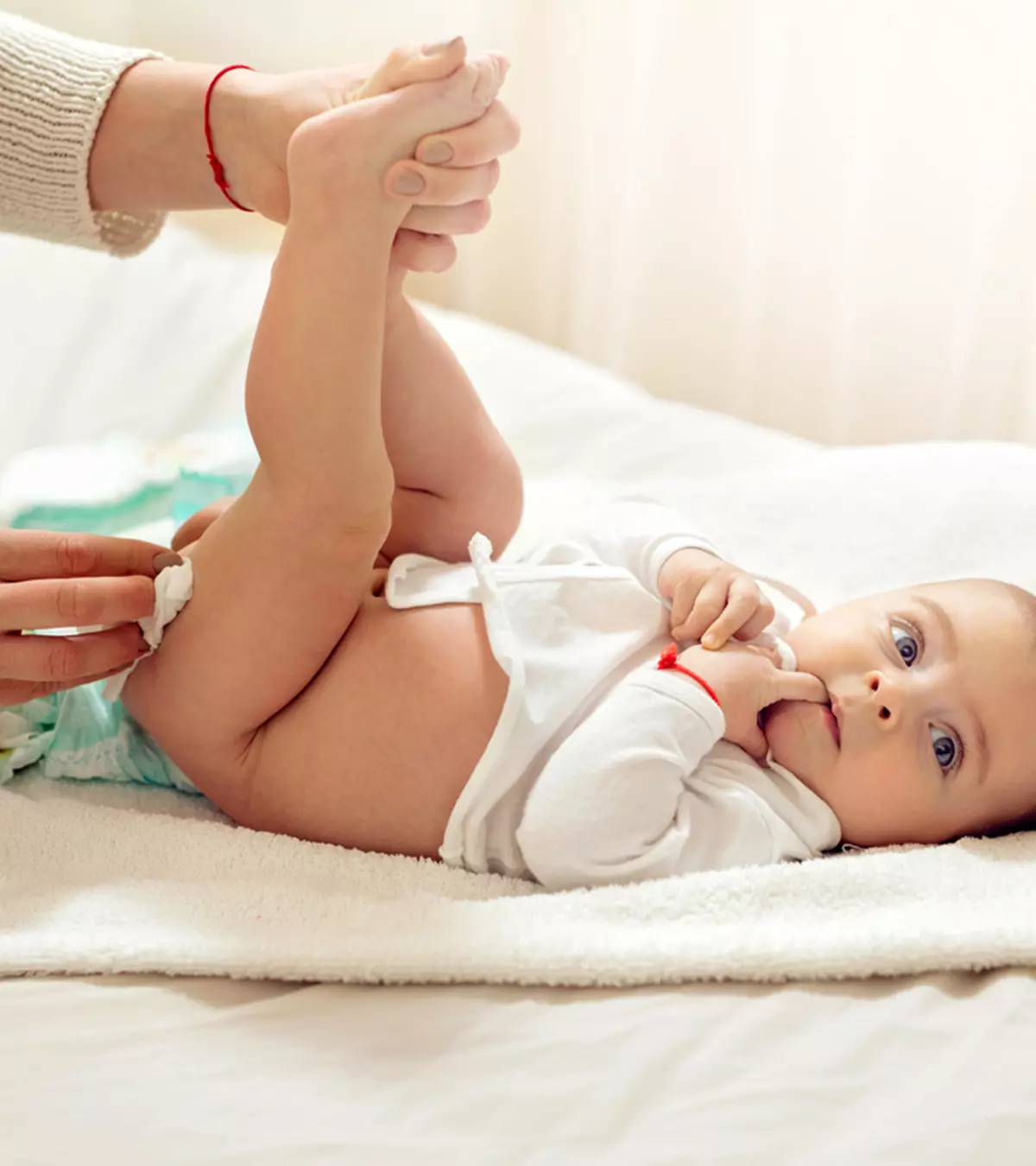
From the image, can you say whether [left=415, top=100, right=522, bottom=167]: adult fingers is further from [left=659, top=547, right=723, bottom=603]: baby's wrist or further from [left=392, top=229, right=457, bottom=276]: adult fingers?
[left=659, top=547, right=723, bottom=603]: baby's wrist

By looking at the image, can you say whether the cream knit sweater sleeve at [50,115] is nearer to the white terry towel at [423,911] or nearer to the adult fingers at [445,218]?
the adult fingers at [445,218]

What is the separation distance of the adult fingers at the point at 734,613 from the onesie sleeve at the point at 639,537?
3.0 inches

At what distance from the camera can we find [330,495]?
35.7 inches

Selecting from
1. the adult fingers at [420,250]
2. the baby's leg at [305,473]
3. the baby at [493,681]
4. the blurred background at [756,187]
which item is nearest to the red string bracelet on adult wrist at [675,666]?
the baby at [493,681]

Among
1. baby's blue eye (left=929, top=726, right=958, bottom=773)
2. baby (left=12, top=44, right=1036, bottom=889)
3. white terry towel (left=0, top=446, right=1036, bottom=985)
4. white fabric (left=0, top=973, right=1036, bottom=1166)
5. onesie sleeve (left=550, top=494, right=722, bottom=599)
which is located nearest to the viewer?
white fabric (left=0, top=973, right=1036, bottom=1166)

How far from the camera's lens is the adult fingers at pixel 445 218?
85 cm

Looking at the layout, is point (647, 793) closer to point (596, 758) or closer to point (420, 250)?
point (596, 758)

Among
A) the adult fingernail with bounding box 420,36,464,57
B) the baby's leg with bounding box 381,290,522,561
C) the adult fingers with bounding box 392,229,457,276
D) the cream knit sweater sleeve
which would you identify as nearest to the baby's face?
the baby's leg with bounding box 381,290,522,561

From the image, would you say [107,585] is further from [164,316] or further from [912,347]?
[912,347]

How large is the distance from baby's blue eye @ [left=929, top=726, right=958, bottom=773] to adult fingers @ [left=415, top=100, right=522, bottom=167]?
1.86 ft

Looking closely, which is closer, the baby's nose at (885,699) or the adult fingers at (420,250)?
the adult fingers at (420,250)

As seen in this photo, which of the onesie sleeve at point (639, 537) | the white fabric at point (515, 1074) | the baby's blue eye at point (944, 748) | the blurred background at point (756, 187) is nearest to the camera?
the white fabric at point (515, 1074)

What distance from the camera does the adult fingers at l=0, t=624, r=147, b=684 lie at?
0.86 metres

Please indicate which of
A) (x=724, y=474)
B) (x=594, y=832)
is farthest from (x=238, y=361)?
(x=594, y=832)
